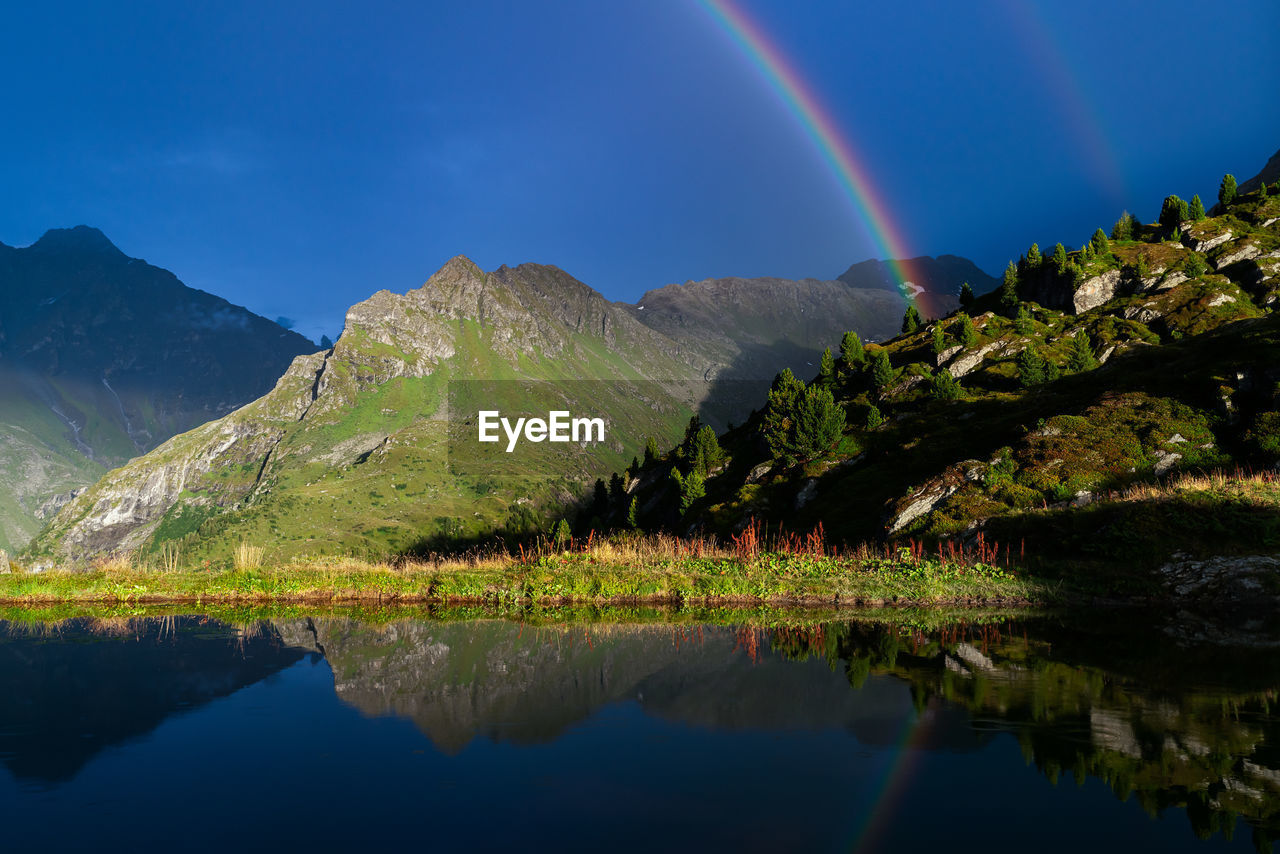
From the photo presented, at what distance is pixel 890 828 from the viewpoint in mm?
7859

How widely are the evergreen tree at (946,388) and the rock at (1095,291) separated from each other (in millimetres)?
27603

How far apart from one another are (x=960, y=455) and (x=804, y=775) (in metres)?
52.3

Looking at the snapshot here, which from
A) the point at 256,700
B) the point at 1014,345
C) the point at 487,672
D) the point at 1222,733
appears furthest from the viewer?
the point at 1014,345

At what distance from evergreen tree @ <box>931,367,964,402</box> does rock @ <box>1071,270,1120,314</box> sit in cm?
2760

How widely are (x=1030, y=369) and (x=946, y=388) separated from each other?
7630 millimetres

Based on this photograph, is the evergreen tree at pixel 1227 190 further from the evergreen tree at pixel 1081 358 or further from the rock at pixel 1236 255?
the evergreen tree at pixel 1081 358

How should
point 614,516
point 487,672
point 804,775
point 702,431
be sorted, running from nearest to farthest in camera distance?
point 804,775, point 487,672, point 702,431, point 614,516

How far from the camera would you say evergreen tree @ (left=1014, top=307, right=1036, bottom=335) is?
278ft

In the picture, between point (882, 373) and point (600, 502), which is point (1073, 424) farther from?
point (600, 502)

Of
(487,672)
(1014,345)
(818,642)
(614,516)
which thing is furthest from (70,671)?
(614,516)

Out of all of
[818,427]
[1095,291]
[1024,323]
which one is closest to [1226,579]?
[818,427]

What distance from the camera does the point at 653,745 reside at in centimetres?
1091

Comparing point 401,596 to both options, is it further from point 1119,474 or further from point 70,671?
point 1119,474

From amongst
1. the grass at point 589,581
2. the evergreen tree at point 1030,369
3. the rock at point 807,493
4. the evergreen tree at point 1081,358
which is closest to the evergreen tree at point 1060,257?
the evergreen tree at point 1081,358
